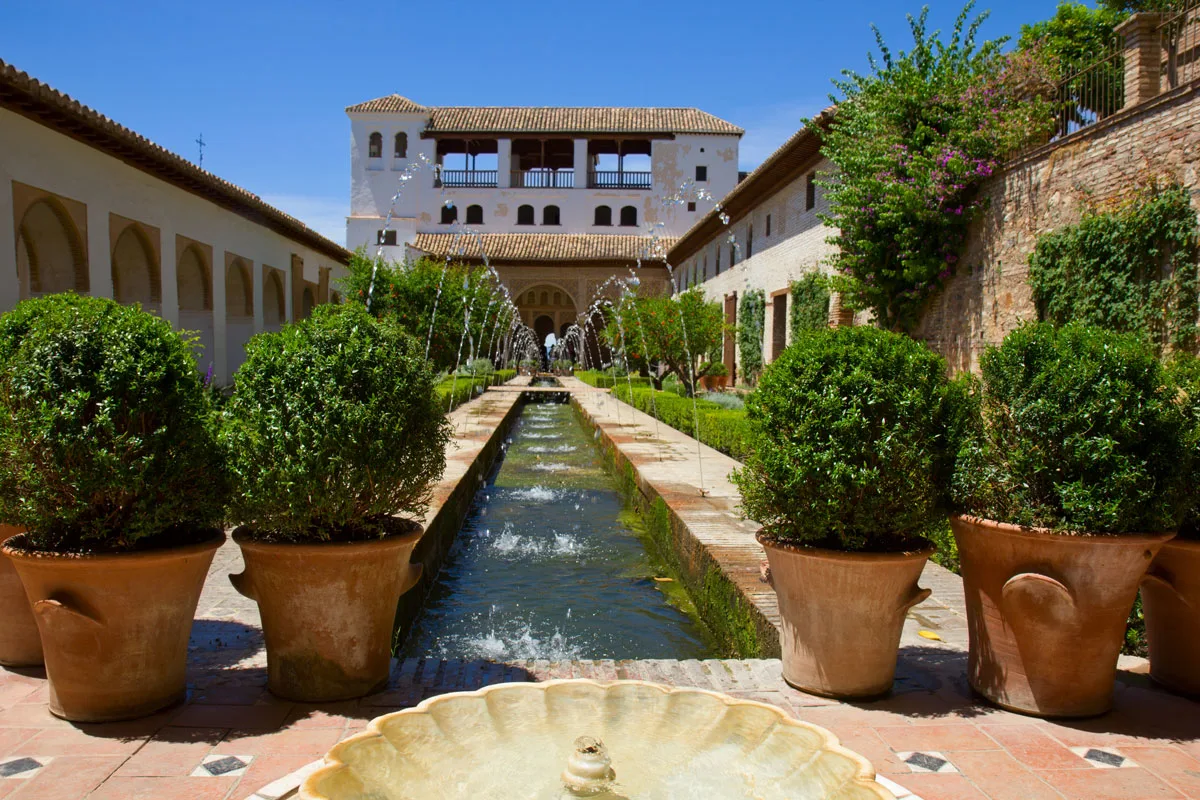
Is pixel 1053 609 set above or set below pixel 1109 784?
above

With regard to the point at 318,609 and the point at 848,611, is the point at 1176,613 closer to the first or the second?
the point at 848,611

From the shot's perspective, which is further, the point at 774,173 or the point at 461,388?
the point at 461,388

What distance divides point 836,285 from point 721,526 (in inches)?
291

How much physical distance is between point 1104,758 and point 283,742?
241 cm

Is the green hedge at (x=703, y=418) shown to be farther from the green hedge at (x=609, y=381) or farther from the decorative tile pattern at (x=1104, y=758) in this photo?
the green hedge at (x=609, y=381)

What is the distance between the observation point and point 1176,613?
309 cm

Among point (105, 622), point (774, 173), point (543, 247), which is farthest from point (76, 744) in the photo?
point (543, 247)

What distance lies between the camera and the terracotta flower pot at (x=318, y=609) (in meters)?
2.92

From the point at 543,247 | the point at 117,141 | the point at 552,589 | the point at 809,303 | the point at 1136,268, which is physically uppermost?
the point at 543,247

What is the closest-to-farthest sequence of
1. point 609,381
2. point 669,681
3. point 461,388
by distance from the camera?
point 669,681
point 461,388
point 609,381

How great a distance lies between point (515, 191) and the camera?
127ft

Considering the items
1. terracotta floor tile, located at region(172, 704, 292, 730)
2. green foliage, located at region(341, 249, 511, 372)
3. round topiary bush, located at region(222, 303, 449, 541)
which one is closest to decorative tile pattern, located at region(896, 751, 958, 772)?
round topiary bush, located at region(222, 303, 449, 541)

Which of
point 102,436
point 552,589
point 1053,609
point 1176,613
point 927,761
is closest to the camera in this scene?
point 927,761

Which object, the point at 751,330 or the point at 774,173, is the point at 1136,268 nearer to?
the point at 774,173
